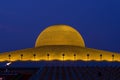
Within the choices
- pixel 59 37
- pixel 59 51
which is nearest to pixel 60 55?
pixel 59 51

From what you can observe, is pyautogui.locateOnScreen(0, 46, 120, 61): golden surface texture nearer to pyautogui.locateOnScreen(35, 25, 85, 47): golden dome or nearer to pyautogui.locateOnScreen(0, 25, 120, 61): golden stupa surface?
pyautogui.locateOnScreen(0, 25, 120, 61): golden stupa surface

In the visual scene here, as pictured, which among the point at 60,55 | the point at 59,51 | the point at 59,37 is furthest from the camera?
the point at 59,37

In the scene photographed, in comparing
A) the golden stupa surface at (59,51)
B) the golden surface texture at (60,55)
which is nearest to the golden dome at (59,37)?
the golden stupa surface at (59,51)

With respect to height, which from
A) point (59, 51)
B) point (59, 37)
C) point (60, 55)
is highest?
point (59, 37)

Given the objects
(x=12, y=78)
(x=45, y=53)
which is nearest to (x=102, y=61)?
(x=45, y=53)

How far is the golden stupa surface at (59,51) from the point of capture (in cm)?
4755

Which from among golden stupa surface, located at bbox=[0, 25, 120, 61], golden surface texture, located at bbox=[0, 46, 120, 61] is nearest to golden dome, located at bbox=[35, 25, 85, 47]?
golden stupa surface, located at bbox=[0, 25, 120, 61]

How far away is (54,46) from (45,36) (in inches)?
126

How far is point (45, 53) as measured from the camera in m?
47.9

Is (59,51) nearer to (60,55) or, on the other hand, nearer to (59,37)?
(60,55)

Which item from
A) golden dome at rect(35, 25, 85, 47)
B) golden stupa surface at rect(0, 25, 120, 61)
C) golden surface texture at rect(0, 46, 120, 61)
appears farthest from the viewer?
golden dome at rect(35, 25, 85, 47)

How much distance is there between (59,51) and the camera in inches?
1890

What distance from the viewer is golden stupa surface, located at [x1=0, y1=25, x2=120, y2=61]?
47547mm

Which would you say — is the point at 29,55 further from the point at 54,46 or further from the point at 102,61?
the point at 102,61
